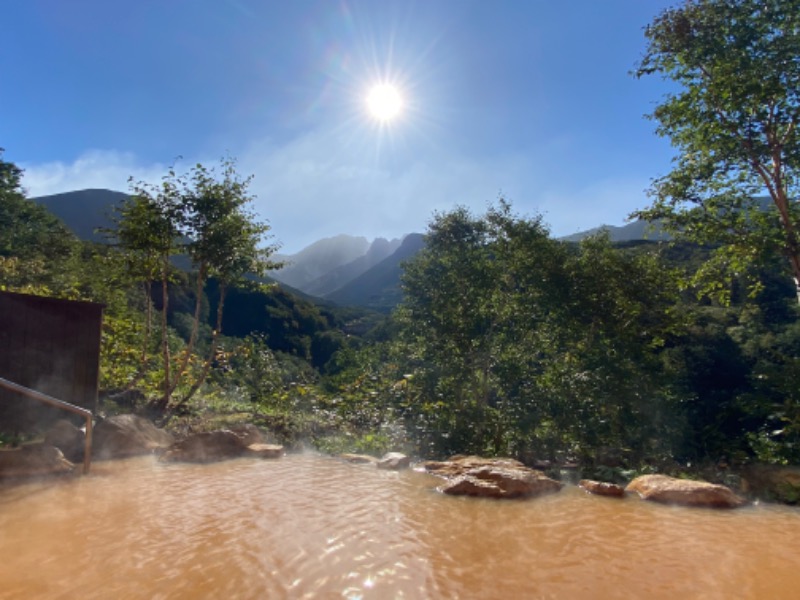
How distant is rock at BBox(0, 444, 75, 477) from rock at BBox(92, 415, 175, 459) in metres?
1.27

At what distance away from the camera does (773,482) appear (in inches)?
277

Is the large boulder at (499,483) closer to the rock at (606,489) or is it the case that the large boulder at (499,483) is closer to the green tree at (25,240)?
Answer: the rock at (606,489)

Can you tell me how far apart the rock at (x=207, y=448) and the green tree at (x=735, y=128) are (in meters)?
9.67

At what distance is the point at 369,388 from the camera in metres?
12.5

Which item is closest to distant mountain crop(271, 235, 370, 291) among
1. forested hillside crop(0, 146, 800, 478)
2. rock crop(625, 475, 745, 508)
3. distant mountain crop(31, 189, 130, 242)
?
distant mountain crop(31, 189, 130, 242)

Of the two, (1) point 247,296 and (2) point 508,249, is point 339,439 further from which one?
(1) point 247,296

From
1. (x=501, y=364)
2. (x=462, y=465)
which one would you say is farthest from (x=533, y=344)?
(x=462, y=465)

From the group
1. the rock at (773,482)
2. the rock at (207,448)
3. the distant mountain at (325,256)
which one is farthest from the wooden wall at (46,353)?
the distant mountain at (325,256)

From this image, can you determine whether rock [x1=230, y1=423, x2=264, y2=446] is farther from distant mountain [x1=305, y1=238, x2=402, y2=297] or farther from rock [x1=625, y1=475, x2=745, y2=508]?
distant mountain [x1=305, y1=238, x2=402, y2=297]

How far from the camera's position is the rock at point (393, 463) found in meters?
8.53

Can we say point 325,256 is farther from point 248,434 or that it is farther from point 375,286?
point 248,434

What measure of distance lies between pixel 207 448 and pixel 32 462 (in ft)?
8.69

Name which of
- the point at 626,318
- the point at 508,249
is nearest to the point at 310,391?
the point at 508,249

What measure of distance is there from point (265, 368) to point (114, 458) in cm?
649
